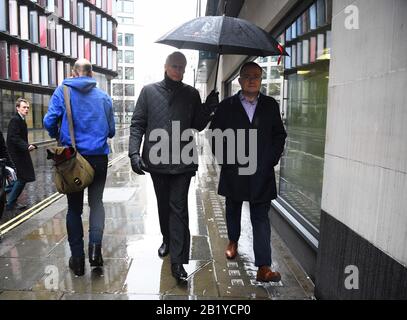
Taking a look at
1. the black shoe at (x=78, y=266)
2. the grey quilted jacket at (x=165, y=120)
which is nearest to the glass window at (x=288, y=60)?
the grey quilted jacket at (x=165, y=120)

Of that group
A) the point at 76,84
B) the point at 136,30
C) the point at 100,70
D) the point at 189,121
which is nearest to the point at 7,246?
the point at 76,84

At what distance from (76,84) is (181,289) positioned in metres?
2.09

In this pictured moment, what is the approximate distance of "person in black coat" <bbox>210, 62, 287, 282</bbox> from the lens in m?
3.59

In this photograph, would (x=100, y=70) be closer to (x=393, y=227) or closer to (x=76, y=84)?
(x=76, y=84)

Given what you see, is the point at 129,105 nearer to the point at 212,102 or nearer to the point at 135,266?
the point at 135,266

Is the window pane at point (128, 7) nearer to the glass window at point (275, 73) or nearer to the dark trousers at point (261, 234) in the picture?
the glass window at point (275, 73)

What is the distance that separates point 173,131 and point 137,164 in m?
0.45

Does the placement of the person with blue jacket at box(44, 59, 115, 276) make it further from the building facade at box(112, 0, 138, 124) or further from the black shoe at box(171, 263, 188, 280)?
the building facade at box(112, 0, 138, 124)

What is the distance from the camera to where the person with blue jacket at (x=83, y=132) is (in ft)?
11.7

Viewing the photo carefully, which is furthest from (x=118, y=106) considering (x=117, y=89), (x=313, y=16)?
(x=313, y=16)

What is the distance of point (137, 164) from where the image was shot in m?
3.49

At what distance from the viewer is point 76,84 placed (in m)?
3.57

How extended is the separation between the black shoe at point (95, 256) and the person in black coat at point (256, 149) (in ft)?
4.76
